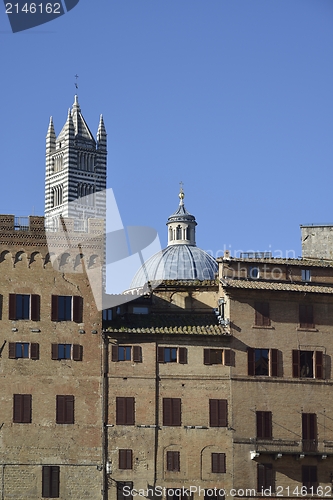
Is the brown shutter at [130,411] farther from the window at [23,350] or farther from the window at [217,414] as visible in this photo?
the window at [23,350]

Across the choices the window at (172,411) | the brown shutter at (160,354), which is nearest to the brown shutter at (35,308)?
the brown shutter at (160,354)

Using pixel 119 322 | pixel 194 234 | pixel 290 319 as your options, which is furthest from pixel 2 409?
pixel 194 234

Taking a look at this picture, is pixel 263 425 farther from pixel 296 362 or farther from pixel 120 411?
pixel 120 411

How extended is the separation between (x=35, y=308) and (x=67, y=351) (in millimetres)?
2952

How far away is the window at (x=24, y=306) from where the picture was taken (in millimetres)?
70812

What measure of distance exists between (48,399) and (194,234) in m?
37.0

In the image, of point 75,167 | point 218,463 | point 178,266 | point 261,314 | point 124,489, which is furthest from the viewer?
point 75,167

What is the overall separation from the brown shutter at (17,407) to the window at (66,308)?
4.75m

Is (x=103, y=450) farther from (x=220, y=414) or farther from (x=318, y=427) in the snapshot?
(x=318, y=427)

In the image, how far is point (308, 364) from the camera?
73875mm

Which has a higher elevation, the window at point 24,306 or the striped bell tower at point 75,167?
the striped bell tower at point 75,167

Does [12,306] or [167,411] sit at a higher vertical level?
[12,306]

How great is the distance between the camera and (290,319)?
74188 mm

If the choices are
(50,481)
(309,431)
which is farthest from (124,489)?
(309,431)
